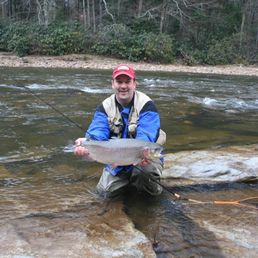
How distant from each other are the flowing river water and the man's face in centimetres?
114

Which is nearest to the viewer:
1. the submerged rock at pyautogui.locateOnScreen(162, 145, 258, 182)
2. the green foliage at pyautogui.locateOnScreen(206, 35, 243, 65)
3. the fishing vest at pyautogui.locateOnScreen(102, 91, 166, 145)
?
the fishing vest at pyautogui.locateOnScreen(102, 91, 166, 145)

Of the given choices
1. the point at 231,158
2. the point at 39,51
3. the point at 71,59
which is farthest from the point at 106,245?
the point at 39,51

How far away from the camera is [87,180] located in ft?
18.9

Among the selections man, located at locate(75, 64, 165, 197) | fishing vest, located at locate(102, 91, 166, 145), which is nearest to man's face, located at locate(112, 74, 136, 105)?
man, located at locate(75, 64, 165, 197)

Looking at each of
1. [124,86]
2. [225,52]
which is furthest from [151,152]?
[225,52]

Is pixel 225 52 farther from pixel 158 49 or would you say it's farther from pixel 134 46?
pixel 134 46

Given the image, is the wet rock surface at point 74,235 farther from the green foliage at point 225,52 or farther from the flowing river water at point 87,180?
the green foliage at point 225,52

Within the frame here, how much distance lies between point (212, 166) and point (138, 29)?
1247 inches

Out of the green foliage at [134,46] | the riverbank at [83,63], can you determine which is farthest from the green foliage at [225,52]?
the riverbank at [83,63]

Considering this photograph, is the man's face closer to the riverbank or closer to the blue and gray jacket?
the blue and gray jacket

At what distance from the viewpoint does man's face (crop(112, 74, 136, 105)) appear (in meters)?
4.56

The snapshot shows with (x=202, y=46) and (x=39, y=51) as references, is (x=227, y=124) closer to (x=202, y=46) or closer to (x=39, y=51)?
(x=39, y=51)

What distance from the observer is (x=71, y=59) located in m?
A: 30.2

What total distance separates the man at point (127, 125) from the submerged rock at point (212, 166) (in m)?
0.77
